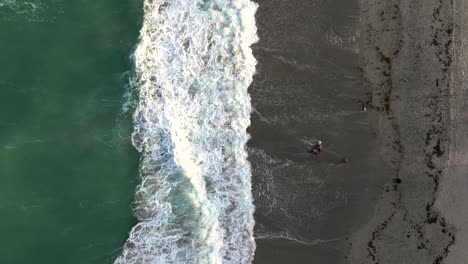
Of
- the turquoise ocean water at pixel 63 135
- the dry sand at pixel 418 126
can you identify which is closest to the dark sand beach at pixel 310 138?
the dry sand at pixel 418 126

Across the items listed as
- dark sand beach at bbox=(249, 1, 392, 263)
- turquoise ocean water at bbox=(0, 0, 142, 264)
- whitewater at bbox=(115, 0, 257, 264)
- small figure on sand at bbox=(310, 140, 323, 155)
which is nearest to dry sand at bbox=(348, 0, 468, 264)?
dark sand beach at bbox=(249, 1, 392, 263)

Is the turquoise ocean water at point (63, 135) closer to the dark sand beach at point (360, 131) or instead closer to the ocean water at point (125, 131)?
the ocean water at point (125, 131)

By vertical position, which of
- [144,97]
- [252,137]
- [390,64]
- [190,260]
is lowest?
[190,260]

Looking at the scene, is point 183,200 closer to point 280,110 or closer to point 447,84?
point 280,110

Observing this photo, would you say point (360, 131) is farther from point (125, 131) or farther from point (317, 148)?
point (125, 131)

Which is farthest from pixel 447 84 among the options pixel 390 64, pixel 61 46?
pixel 61 46

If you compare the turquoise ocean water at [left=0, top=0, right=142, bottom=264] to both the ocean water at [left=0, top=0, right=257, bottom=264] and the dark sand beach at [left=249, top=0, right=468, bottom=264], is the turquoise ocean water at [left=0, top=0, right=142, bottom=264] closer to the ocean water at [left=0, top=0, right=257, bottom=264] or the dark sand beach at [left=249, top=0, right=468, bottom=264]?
the ocean water at [left=0, top=0, right=257, bottom=264]
